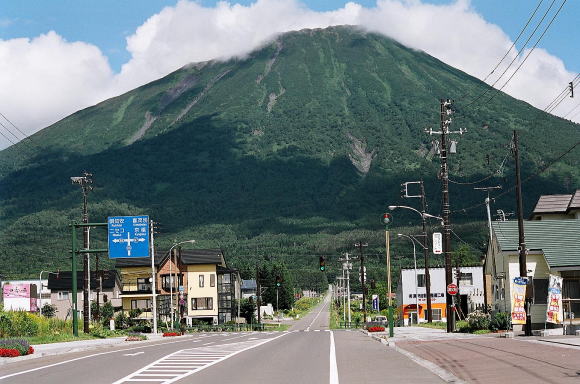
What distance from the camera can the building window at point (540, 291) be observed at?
163 ft

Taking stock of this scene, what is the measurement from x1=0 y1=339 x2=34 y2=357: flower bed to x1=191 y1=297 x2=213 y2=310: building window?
82531 millimetres

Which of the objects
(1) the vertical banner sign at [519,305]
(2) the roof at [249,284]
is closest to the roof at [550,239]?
(1) the vertical banner sign at [519,305]

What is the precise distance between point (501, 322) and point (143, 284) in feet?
249

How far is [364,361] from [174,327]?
57421 millimetres

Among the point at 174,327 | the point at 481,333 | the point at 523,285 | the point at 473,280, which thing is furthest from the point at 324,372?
the point at 473,280

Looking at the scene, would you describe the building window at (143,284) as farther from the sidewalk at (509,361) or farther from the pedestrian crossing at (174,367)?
the sidewalk at (509,361)

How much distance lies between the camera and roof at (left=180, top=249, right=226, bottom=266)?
378 ft

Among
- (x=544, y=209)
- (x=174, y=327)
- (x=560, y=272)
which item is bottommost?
(x=174, y=327)

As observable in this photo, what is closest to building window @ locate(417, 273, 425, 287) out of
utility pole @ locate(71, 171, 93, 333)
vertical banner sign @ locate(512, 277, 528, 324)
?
utility pole @ locate(71, 171, 93, 333)

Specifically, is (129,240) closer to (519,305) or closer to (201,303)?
(519,305)

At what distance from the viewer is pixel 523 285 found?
41781mm

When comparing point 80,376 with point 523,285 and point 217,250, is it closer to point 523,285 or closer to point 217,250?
point 523,285

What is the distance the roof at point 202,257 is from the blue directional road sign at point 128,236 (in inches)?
2498

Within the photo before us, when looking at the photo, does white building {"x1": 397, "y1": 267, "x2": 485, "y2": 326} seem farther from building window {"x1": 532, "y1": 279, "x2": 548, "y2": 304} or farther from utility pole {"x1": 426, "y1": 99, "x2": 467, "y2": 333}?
utility pole {"x1": 426, "y1": 99, "x2": 467, "y2": 333}
